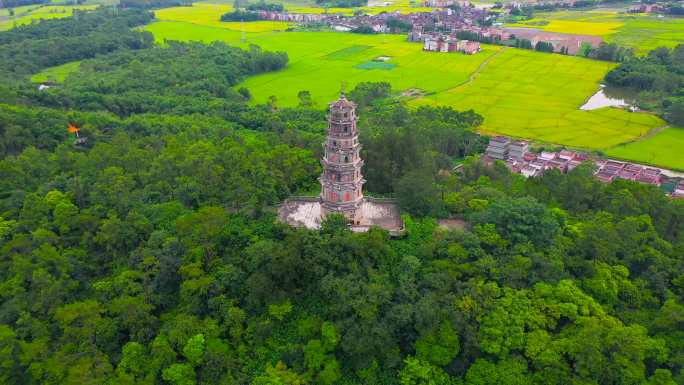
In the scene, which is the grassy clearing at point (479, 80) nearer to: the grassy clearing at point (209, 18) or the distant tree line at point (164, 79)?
the distant tree line at point (164, 79)

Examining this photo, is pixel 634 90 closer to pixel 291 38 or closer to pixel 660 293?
pixel 660 293

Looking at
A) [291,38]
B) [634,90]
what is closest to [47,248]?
[634,90]

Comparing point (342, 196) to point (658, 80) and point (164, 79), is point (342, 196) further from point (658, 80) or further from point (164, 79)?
point (658, 80)

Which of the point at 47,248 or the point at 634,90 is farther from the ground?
the point at 634,90

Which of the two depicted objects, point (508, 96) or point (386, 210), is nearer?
point (386, 210)

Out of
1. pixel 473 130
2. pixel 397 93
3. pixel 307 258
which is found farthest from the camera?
pixel 397 93

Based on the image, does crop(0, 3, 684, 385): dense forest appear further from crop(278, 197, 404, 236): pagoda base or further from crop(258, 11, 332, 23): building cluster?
crop(258, 11, 332, 23): building cluster
